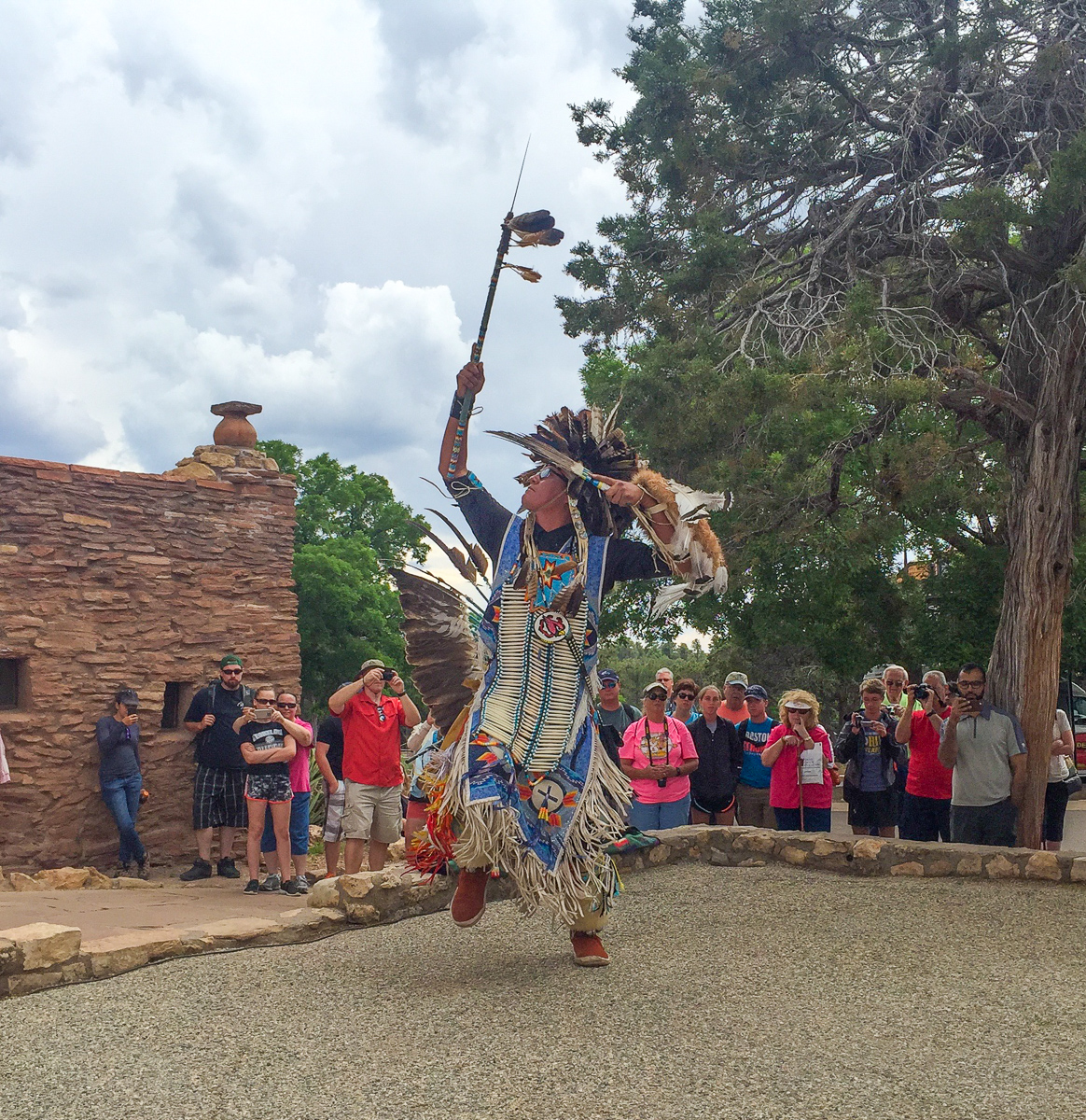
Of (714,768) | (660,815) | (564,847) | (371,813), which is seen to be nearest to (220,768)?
(371,813)

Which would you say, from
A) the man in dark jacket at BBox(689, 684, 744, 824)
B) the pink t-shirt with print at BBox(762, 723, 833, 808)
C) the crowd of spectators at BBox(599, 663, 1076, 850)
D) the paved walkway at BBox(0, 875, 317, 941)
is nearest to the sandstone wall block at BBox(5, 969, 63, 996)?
the paved walkway at BBox(0, 875, 317, 941)

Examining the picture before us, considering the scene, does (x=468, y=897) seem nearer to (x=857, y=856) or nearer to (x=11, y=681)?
(x=857, y=856)

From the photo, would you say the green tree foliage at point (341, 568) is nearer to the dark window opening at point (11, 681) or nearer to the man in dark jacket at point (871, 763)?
the dark window opening at point (11, 681)

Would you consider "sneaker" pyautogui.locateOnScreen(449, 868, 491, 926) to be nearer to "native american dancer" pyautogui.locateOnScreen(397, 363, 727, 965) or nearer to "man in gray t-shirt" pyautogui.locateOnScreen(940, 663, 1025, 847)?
"native american dancer" pyautogui.locateOnScreen(397, 363, 727, 965)

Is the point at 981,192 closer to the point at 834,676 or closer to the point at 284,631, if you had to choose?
the point at 284,631

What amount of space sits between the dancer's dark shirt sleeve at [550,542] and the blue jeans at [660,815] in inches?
136

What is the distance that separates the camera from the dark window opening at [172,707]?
37.2 feet

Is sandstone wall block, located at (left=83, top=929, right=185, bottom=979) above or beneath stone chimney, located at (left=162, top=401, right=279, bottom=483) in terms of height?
beneath

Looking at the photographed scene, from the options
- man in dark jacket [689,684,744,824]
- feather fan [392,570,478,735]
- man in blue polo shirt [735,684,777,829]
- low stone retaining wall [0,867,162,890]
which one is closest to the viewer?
feather fan [392,570,478,735]

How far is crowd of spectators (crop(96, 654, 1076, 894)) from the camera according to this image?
7.46m

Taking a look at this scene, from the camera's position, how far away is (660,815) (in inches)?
308

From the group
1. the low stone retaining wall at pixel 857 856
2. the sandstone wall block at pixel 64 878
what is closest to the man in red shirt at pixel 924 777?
the low stone retaining wall at pixel 857 856

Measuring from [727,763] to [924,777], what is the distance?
135cm

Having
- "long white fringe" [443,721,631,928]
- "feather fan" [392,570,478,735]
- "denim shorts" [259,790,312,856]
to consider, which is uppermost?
"feather fan" [392,570,478,735]
